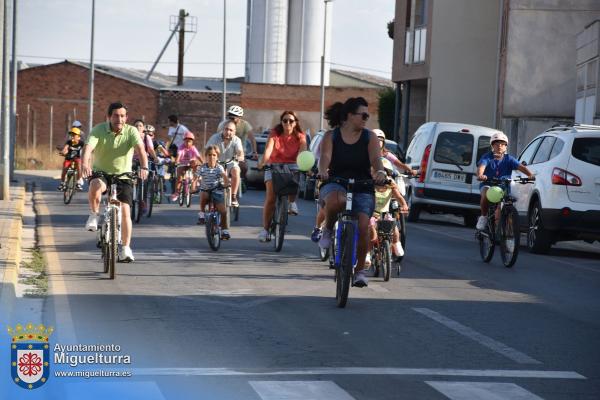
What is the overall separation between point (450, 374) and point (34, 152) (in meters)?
50.9

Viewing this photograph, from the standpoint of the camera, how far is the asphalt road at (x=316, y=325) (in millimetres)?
8211

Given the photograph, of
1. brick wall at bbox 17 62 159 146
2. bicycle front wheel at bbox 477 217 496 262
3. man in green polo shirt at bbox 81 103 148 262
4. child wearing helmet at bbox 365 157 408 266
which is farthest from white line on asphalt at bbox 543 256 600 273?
brick wall at bbox 17 62 159 146

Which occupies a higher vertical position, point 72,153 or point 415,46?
point 415,46

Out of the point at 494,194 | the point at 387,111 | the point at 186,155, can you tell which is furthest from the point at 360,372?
the point at 387,111

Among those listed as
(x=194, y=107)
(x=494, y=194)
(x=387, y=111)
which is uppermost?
(x=387, y=111)

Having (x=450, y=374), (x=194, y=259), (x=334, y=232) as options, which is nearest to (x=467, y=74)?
(x=194, y=259)

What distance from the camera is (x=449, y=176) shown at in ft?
88.1

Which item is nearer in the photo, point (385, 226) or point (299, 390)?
point (299, 390)

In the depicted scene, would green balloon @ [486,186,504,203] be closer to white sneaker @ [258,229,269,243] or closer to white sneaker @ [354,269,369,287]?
white sneaker @ [258,229,269,243]

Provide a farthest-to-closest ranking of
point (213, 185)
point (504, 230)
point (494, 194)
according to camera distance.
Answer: point (213, 185), point (504, 230), point (494, 194)

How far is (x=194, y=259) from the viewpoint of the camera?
1622cm

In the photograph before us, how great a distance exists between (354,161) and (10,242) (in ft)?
19.1

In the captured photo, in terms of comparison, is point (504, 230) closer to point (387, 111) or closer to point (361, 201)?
point (361, 201)

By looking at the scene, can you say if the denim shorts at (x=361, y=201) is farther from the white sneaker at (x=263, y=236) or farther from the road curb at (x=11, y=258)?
the white sneaker at (x=263, y=236)
